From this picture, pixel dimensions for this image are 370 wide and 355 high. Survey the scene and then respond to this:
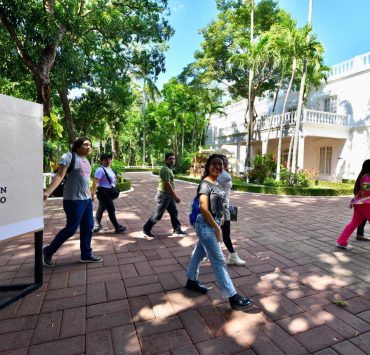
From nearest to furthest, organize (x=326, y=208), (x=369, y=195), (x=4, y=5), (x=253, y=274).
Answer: (x=253, y=274) → (x=369, y=195) → (x=4, y=5) → (x=326, y=208)

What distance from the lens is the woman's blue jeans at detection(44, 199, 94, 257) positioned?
3.65 m

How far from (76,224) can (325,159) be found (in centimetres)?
1948

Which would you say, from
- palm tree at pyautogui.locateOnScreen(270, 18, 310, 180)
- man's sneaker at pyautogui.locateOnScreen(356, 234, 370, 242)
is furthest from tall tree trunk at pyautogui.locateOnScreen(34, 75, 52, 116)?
palm tree at pyautogui.locateOnScreen(270, 18, 310, 180)

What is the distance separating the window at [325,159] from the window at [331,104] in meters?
2.59

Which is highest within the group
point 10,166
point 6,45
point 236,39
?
point 236,39

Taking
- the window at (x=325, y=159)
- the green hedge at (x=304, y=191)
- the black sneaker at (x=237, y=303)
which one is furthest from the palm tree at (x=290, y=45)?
the black sneaker at (x=237, y=303)

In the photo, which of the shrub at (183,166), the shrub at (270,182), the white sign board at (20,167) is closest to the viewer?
the white sign board at (20,167)

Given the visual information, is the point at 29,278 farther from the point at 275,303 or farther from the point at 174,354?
the point at 275,303

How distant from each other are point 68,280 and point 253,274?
7.81 feet

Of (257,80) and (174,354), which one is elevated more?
(257,80)

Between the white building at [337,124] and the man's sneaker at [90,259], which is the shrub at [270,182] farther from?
the man's sneaker at [90,259]

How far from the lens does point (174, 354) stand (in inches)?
86.4

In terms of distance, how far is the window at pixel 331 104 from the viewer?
1812 centimetres

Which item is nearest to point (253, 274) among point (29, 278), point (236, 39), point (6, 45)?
point (29, 278)
